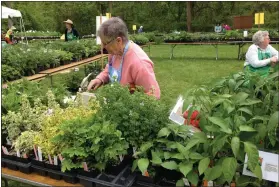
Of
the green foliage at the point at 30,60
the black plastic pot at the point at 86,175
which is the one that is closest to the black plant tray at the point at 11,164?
the black plastic pot at the point at 86,175

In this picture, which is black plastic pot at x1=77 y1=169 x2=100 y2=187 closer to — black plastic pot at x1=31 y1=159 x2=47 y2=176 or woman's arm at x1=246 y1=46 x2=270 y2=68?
black plastic pot at x1=31 y1=159 x2=47 y2=176

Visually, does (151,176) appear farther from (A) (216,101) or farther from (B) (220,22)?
(B) (220,22)

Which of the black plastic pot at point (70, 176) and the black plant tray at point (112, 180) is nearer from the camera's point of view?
the black plant tray at point (112, 180)

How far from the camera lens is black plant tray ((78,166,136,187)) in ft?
4.79

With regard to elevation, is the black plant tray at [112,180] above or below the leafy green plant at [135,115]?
below

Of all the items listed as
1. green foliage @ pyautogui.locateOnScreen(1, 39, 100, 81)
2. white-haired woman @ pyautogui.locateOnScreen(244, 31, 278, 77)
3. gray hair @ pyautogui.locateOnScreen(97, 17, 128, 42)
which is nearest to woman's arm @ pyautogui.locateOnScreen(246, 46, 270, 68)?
white-haired woman @ pyautogui.locateOnScreen(244, 31, 278, 77)

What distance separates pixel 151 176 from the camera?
1.47 meters

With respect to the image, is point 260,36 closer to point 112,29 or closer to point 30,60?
point 112,29

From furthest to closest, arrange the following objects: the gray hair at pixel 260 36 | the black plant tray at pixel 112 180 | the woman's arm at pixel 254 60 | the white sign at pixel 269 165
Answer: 1. the gray hair at pixel 260 36
2. the woman's arm at pixel 254 60
3. the black plant tray at pixel 112 180
4. the white sign at pixel 269 165

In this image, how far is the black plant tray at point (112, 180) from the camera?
1.46m

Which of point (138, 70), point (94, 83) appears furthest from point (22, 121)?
point (138, 70)

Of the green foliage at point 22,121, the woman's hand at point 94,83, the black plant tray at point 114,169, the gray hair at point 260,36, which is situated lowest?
the black plant tray at point 114,169

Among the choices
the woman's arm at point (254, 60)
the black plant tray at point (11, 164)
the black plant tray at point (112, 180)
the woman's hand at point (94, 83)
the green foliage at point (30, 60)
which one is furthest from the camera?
the green foliage at point (30, 60)

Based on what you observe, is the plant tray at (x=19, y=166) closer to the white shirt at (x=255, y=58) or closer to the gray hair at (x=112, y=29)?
the gray hair at (x=112, y=29)
